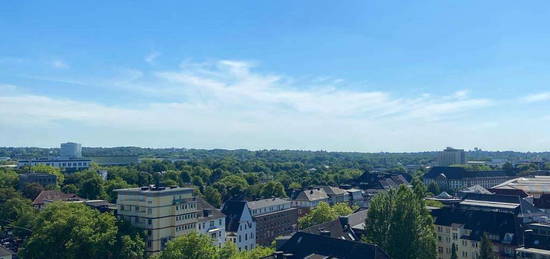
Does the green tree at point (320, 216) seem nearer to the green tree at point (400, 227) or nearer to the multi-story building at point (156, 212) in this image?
the green tree at point (400, 227)

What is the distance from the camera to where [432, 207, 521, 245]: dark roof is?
258 ft

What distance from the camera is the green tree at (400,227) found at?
66.2m

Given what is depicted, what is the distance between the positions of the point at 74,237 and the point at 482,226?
63.8 metres

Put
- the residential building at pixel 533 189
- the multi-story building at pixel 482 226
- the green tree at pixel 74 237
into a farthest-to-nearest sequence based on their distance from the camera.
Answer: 1. the residential building at pixel 533 189
2. the multi-story building at pixel 482 226
3. the green tree at pixel 74 237

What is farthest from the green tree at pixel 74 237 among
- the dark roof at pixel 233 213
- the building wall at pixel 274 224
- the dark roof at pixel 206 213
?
the building wall at pixel 274 224

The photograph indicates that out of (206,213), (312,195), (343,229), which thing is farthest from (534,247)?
(312,195)

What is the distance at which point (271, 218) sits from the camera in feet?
369

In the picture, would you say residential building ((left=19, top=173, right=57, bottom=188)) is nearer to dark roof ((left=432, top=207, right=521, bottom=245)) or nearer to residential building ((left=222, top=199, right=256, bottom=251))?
residential building ((left=222, top=199, right=256, bottom=251))

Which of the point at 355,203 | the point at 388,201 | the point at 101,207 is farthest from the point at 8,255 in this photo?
the point at 355,203

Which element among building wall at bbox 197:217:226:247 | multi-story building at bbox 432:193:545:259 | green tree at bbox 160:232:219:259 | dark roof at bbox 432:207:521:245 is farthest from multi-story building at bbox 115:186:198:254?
dark roof at bbox 432:207:521:245

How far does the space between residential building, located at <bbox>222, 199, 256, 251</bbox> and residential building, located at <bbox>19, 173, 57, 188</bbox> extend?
291ft

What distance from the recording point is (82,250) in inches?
2440

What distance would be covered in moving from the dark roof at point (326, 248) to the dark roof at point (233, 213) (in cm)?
2995

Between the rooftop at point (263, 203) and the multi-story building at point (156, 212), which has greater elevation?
the multi-story building at point (156, 212)
